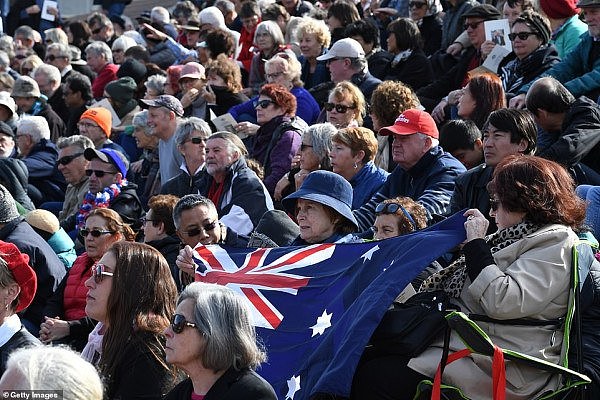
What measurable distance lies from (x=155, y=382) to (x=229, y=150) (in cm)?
388

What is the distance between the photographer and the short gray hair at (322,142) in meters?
9.17

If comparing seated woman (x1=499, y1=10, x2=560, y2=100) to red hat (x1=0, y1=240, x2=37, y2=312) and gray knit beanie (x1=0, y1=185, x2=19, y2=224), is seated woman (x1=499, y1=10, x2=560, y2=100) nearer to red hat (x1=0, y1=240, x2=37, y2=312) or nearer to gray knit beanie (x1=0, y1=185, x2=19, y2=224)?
gray knit beanie (x1=0, y1=185, x2=19, y2=224)

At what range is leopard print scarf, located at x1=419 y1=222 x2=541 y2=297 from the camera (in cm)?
559

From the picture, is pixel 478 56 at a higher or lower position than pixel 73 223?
higher

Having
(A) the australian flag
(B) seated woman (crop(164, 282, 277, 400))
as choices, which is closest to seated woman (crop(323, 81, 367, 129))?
(A) the australian flag

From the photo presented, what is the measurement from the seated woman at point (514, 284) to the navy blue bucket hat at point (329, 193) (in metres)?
1.85

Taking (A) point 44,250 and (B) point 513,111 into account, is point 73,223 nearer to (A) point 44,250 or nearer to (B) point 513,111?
(A) point 44,250

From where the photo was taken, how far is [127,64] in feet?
52.0

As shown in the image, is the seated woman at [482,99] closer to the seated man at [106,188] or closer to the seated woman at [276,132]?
the seated woman at [276,132]

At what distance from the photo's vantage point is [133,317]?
603cm

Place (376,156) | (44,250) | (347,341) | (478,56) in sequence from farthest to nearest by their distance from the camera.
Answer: (478,56) → (376,156) → (44,250) → (347,341)

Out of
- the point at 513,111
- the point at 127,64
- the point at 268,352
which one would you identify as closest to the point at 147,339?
the point at 268,352

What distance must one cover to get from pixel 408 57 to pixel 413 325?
7.09m

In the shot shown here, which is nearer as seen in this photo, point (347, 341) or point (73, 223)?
point (347, 341)
